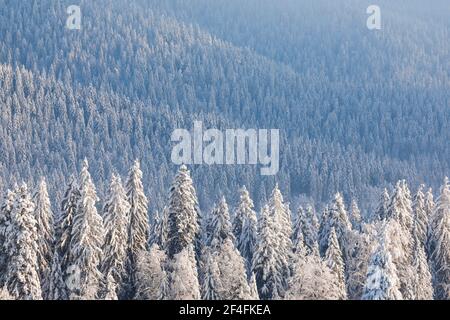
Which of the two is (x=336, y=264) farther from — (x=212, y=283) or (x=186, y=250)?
(x=186, y=250)

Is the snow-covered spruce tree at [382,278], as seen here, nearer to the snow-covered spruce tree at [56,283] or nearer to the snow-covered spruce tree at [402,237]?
the snow-covered spruce tree at [402,237]

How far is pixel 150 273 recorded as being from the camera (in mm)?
58938

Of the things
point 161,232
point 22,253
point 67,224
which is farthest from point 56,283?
point 161,232

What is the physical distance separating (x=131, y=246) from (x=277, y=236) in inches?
390

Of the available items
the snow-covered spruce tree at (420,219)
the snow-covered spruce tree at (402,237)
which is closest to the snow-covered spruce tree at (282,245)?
the snow-covered spruce tree at (402,237)

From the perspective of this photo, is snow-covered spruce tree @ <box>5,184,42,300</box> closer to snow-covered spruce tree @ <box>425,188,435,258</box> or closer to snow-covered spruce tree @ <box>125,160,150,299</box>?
snow-covered spruce tree @ <box>125,160,150,299</box>

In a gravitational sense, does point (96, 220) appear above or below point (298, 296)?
above

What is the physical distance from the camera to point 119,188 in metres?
59.3

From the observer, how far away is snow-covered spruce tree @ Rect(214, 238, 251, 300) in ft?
170

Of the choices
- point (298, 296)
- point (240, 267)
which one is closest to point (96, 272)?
point (240, 267)
